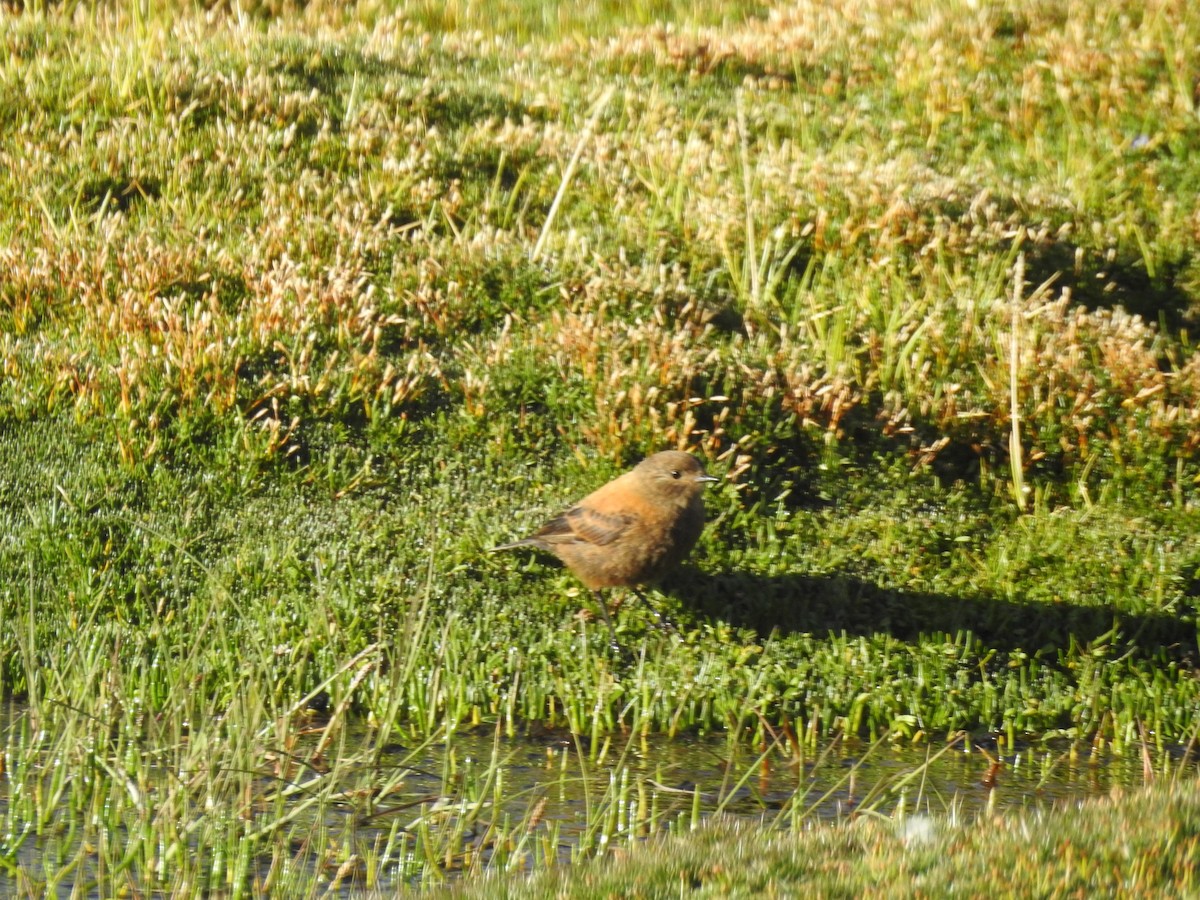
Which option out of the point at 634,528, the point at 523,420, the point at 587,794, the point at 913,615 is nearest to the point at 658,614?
the point at 634,528

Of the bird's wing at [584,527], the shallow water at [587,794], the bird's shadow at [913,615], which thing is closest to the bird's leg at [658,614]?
the bird's shadow at [913,615]

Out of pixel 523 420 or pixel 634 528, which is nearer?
pixel 634 528

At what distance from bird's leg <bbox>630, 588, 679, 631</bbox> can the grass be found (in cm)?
9

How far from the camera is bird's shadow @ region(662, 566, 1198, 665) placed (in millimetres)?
7125

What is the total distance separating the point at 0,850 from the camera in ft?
16.1

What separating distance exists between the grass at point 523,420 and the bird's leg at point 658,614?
0.09m

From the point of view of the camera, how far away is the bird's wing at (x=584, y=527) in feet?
22.6

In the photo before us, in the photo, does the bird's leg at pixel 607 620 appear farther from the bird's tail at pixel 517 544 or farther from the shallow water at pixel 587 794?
the shallow water at pixel 587 794

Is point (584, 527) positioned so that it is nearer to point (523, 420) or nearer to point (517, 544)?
point (517, 544)

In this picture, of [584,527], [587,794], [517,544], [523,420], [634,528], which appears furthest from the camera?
[523,420]

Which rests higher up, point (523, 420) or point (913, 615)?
point (523, 420)

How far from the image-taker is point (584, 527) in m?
7.00

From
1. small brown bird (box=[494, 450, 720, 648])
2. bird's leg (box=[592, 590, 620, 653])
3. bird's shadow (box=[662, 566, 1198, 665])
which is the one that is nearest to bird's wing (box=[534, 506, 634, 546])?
small brown bird (box=[494, 450, 720, 648])

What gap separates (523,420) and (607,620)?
5.02ft
